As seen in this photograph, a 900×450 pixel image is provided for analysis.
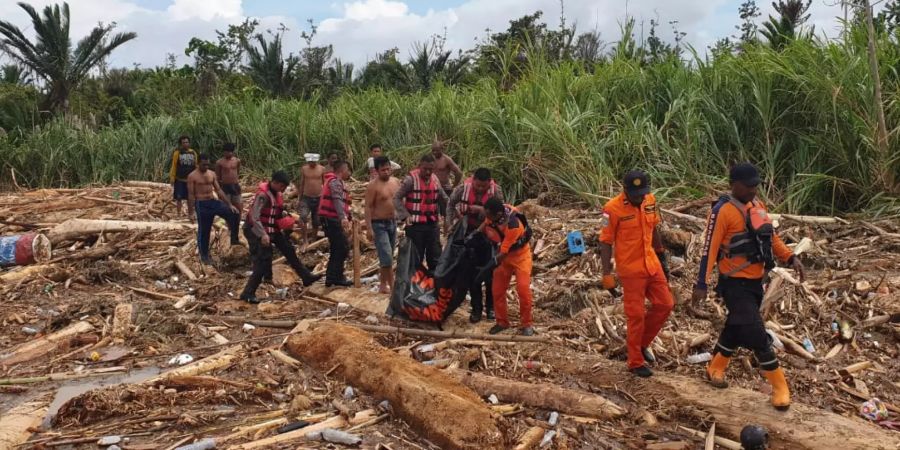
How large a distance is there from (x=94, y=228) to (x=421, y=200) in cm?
710

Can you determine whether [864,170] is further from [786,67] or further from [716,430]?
[716,430]

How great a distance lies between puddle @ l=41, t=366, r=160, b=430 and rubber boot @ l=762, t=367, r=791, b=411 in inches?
189

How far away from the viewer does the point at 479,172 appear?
6754mm

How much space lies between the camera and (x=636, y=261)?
5.25m

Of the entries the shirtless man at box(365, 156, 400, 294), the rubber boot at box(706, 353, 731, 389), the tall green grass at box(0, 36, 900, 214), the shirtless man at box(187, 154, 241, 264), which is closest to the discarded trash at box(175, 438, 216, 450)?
the rubber boot at box(706, 353, 731, 389)

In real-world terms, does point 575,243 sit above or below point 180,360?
above

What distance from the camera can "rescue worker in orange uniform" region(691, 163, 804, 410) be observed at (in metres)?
4.67

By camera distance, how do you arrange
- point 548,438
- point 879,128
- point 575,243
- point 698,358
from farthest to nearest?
point 879,128 < point 575,243 < point 698,358 < point 548,438

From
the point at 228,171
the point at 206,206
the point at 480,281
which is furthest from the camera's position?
the point at 228,171

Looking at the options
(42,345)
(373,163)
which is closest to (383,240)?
(373,163)

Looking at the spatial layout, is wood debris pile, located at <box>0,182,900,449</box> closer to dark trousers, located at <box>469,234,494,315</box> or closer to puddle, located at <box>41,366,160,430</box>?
puddle, located at <box>41,366,160,430</box>

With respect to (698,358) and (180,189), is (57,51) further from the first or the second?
(698,358)

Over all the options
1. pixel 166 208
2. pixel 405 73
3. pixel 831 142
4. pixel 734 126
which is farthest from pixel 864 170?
pixel 405 73

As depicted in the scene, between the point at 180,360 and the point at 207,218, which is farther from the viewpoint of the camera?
the point at 207,218
